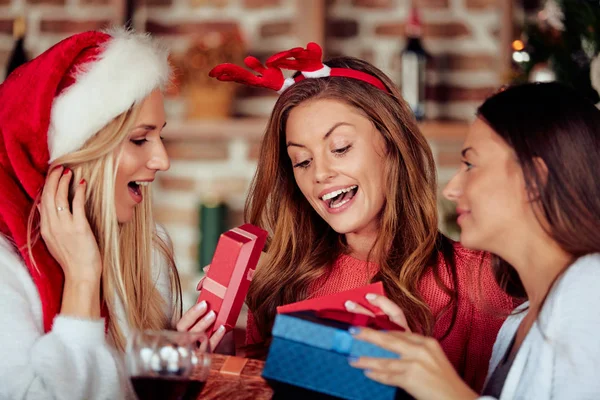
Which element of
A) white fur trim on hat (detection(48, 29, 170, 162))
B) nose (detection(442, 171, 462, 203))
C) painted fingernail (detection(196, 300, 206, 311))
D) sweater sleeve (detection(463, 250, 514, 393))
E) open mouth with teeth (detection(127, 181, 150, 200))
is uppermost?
white fur trim on hat (detection(48, 29, 170, 162))

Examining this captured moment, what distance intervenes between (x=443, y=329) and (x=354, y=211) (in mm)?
319

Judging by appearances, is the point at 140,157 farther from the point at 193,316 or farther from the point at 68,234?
→ the point at 193,316

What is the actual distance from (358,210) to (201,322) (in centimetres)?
45

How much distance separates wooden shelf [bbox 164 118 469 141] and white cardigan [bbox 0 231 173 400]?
4.45 ft

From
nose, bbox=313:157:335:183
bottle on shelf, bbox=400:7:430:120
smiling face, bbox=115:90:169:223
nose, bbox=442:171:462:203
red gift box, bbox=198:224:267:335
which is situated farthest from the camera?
bottle on shelf, bbox=400:7:430:120

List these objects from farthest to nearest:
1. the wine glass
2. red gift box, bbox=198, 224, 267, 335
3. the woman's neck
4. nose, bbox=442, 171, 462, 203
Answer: the woman's neck
red gift box, bbox=198, 224, 267, 335
nose, bbox=442, 171, 462, 203
the wine glass

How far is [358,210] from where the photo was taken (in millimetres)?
1618

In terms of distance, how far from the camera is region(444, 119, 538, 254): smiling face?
3.64 feet

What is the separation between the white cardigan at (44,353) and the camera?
122cm

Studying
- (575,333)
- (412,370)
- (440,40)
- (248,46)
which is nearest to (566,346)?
(575,333)

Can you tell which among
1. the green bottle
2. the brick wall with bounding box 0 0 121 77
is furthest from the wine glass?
the brick wall with bounding box 0 0 121 77

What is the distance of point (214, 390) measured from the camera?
1165mm

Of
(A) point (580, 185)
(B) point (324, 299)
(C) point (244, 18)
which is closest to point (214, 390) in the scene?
(B) point (324, 299)

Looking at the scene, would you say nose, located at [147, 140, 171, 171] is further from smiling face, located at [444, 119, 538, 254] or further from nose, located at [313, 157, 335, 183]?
smiling face, located at [444, 119, 538, 254]
